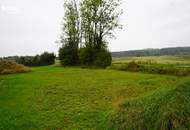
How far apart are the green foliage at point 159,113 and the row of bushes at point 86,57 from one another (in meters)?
21.0

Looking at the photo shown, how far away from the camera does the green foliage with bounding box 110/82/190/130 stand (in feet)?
15.6

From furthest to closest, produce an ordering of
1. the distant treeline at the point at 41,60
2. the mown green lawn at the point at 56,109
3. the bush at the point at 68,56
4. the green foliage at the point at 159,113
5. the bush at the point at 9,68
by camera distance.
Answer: the distant treeline at the point at 41,60 < the bush at the point at 68,56 < the bush at the point at 9,68 < the mown green lawn at the point at 56,109 < the green foliage at the point at 159,113

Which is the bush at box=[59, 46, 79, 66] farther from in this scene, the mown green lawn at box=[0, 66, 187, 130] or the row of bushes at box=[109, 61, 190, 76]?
the mown green lawn at box=[0, 66, 187, 130]

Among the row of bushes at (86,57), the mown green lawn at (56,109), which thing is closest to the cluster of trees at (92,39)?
the row of bushes at (86,57)

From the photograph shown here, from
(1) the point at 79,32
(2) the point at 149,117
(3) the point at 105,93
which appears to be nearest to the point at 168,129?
(2) the point at 149,117

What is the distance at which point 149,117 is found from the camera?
195 inches

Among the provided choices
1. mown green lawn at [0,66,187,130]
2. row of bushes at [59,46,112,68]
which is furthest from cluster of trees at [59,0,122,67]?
mown green lawn at [0,66,187,130]

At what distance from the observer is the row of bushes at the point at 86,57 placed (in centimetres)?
2669

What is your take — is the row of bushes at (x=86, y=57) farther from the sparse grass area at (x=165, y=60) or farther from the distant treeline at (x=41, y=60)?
the distant treeline at (x=41, y=60)

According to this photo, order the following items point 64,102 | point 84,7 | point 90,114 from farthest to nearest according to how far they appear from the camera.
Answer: point 84,7, point 64,102, point 90,114

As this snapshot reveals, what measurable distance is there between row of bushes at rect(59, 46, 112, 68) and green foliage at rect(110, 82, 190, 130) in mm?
20974

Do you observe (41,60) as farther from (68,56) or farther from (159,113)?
(159,113)

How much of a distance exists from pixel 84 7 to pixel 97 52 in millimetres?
6080

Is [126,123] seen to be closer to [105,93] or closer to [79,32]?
[105,93]
